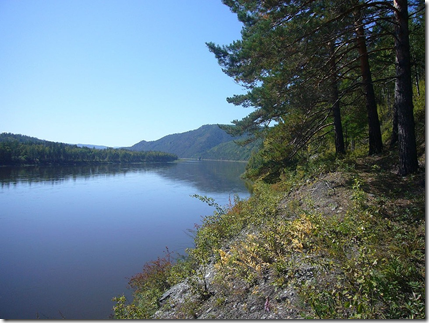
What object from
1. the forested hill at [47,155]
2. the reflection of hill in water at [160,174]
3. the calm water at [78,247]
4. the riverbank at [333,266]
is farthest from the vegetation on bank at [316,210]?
the forested hill at [47,155]

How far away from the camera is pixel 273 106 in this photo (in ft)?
33.1

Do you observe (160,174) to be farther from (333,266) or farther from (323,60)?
(333,266)

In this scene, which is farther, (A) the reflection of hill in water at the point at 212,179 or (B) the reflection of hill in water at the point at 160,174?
(B) the reflection of hill in water at the point at 160,174

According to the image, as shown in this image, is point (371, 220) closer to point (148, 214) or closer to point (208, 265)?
point (208, 265)

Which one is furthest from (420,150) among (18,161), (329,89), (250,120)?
(18,161)

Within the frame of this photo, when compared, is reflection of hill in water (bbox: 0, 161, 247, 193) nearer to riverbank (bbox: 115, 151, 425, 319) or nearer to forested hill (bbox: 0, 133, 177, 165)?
forested hill (bbox: 0, 133, 177, 165)

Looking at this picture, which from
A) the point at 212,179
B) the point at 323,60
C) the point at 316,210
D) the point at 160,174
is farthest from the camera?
the point at 160,174

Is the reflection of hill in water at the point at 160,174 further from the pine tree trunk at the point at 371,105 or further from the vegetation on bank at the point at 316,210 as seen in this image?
the pine tree trunk at the point at 371,105

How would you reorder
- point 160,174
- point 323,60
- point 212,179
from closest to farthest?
point 323,60 < point 212,179 < point 160,174

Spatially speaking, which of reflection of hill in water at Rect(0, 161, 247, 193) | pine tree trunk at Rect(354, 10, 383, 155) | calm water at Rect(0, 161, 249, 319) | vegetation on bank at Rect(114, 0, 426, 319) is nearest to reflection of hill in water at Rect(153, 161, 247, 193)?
reflection of hill in water at Rect(0, 161, 247, 193)

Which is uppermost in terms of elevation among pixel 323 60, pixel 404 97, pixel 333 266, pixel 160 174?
pixel 323 60

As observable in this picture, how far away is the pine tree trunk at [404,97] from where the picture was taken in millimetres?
6441

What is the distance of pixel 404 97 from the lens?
650 cm

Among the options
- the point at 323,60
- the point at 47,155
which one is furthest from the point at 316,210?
the point at 47,155
